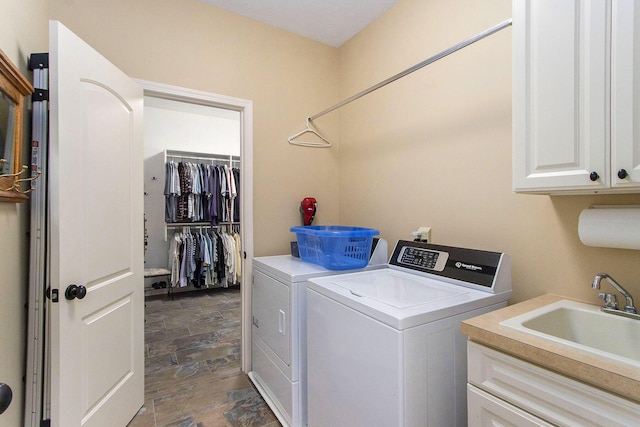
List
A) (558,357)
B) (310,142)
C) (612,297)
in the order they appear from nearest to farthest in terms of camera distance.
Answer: (558,357) → (612,297) → (310,142)

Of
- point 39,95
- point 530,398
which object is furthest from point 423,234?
point 39,95

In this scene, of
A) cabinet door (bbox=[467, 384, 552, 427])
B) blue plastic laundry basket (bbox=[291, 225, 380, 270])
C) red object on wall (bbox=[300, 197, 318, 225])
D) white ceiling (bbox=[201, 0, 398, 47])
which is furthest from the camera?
red object on wall (bbox=[300, 197, 318, 225])

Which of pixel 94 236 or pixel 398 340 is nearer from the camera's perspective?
pixel 398 340

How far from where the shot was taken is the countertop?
72 centimetres

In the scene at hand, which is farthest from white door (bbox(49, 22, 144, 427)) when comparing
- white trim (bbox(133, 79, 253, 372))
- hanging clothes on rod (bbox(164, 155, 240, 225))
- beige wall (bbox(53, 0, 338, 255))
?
hanging clothes on rod (bbox(164, 155, 240, 225))

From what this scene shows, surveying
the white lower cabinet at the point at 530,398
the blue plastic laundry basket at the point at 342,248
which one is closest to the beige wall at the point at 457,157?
the blue plastic laundry basket at the point at 342,248

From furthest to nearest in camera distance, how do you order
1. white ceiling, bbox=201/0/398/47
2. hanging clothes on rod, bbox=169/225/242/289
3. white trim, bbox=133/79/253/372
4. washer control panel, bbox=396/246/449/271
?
hanging clothes on rod, bbox=169/225/242/289 → white trim, bbox=133/79/253/372 → white ceiling, bbox=201/0/398/47 → washer control panel, bbox=396/246/449/271

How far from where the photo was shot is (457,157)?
1823mm

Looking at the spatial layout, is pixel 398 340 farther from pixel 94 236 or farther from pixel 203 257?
pixel 203 257

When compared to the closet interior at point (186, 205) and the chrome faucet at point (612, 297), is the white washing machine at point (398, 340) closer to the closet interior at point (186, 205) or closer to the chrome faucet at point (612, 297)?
the chrome faucet at point (612, 297)

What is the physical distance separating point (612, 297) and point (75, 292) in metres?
2.31

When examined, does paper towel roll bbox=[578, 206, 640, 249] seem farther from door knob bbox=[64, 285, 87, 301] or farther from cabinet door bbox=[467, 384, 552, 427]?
door knob bbox=[64, 285, 87, 301]

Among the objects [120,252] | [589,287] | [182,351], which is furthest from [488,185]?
[182,351]

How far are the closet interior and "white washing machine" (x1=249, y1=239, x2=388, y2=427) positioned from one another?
229 cm
